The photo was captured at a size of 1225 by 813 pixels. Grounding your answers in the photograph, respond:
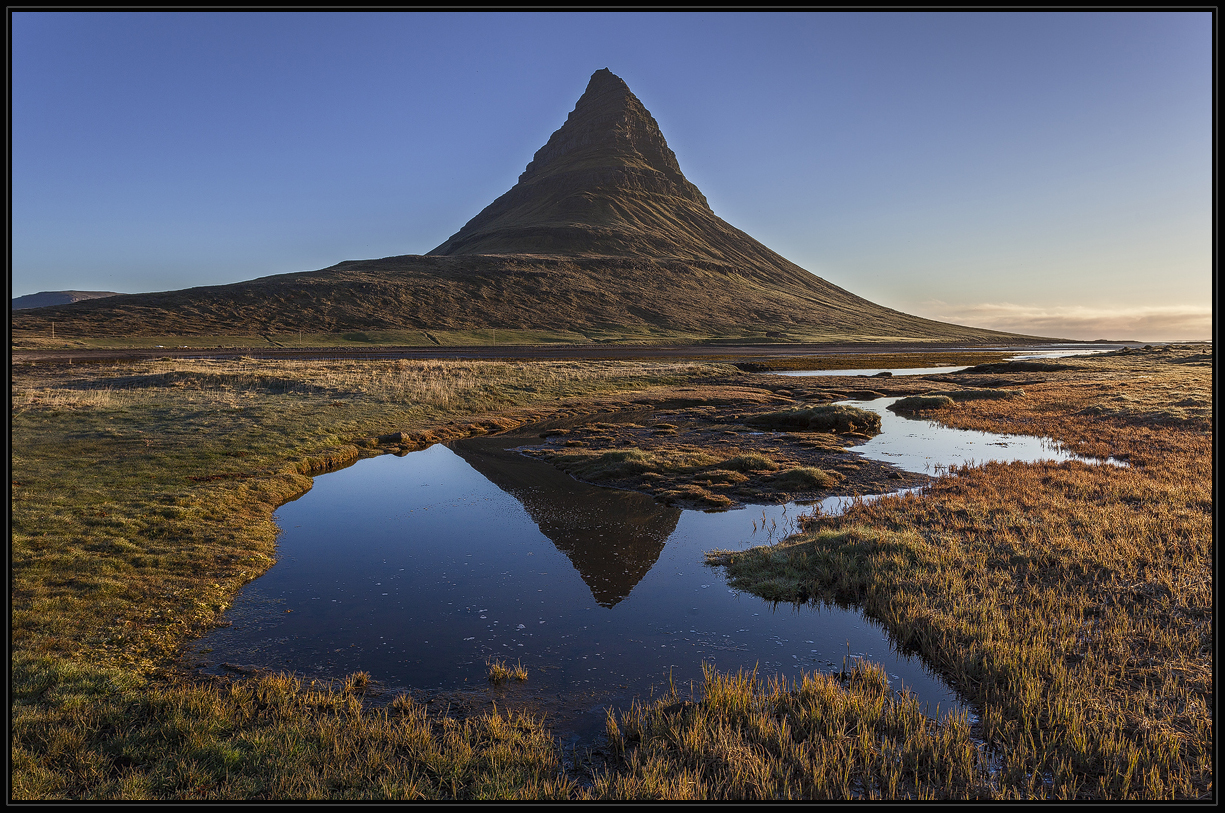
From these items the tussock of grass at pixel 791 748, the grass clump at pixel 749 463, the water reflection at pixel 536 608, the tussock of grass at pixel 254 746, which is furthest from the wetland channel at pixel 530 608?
the grass clump at pixel 749 463

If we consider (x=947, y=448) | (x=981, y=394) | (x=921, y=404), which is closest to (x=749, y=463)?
(x=947, y=448)

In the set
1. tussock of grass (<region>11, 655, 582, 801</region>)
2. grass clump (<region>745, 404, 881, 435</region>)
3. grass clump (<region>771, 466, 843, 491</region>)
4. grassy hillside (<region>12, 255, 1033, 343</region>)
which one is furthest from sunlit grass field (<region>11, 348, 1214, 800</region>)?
grassy hillside (<region>12, 255, 1033, 343</region>)

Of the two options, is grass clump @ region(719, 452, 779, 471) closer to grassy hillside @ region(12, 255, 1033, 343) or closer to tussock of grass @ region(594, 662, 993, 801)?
tussock of grass @ region(594, 662, 993, 801)

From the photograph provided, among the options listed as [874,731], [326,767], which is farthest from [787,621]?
[326,767]

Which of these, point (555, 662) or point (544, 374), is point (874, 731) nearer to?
point (555, 662)

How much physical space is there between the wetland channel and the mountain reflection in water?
2.8 inches

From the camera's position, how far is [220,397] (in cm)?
3403

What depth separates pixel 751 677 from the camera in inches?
334

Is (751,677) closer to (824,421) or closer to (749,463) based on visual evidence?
(749,463)

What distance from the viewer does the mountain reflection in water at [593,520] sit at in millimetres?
13219

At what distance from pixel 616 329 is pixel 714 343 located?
122 feet

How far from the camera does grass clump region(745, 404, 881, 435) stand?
31688 millimetres

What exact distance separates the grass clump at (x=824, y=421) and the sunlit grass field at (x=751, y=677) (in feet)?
36.5

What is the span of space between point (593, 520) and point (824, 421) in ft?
61.6
